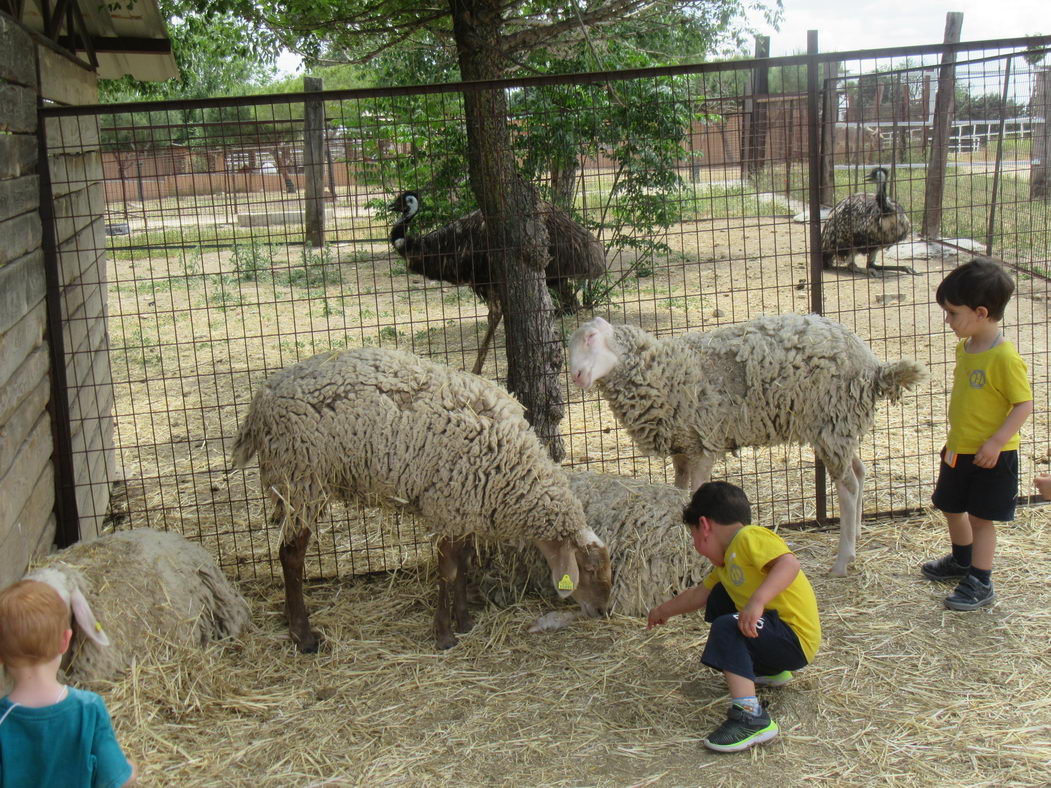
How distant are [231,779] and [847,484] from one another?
340 cm

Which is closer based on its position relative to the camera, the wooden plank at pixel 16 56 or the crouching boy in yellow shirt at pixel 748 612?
the crouching boy in yellow shirt at pixel 748 612

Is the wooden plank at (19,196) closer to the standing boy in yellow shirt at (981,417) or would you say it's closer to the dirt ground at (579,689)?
the dirt ground at (579,689)

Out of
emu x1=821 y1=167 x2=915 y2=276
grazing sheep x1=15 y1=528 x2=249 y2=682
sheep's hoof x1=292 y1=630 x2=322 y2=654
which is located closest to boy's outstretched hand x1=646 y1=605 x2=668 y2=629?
sheep's hoof x1=292 y1=630 x2=322 y2=654

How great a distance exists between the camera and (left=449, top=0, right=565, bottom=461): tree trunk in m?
5.89

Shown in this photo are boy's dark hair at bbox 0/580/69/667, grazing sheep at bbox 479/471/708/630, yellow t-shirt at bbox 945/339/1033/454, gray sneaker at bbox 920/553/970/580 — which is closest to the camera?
boy's dark hair at bbox 0/580/69/667

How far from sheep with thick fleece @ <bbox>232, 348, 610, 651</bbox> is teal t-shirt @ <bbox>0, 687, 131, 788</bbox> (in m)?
1.93

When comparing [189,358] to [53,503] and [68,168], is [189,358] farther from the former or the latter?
[53,503]

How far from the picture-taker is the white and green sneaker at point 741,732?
3.59 metres

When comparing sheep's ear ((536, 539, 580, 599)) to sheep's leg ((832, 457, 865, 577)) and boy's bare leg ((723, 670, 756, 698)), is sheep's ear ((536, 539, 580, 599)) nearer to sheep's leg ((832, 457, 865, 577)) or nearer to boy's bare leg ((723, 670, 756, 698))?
boy's bare leg ((723, 670, 756, 698))

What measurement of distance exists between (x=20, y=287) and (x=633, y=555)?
10.5 ft

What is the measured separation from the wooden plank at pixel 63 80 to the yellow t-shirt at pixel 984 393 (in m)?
4.83

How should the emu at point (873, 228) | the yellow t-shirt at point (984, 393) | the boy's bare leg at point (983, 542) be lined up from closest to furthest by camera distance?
the yellow t-shirt at point (984, 393) → the boy's bare leg at point (983, 542) → the emu at point (873, 228)

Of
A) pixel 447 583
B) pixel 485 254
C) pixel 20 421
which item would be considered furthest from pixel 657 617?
pixel 485 254

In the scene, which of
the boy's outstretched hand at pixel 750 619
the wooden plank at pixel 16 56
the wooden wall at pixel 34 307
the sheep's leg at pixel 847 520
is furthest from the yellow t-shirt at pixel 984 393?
the wooden plank at pixel 16 56
